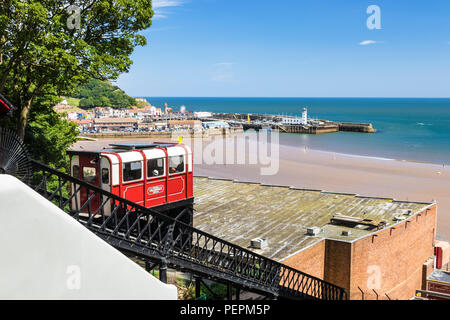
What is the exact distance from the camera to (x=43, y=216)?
539 centimetres

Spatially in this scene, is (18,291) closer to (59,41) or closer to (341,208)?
(59,41)

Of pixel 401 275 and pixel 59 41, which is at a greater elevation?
pixel 59 41

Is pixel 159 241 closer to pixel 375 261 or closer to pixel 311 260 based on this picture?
pixel 311 260

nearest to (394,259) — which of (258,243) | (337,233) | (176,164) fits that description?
(337,233)

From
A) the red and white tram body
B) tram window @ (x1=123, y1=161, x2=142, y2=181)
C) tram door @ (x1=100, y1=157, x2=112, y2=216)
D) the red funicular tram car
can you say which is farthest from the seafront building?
tram door @ (x1=100, y1=157, x2=112, y2=216)

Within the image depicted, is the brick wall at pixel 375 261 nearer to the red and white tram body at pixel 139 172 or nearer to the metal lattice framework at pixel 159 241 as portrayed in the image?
the metal lattice framework at pixel 159 241

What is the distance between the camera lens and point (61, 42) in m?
14.7

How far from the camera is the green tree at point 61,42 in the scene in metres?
14.1

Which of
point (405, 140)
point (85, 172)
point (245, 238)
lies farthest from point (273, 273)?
point (405, 140)

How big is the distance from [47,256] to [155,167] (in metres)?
8.68

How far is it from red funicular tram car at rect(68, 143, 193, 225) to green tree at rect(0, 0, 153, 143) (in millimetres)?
3630

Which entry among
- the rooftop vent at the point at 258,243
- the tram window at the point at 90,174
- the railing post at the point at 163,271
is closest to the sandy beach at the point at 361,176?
the rooftop vent at the point at 258,243

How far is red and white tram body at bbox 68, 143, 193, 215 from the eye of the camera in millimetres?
12836

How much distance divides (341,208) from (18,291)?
73.8ft
